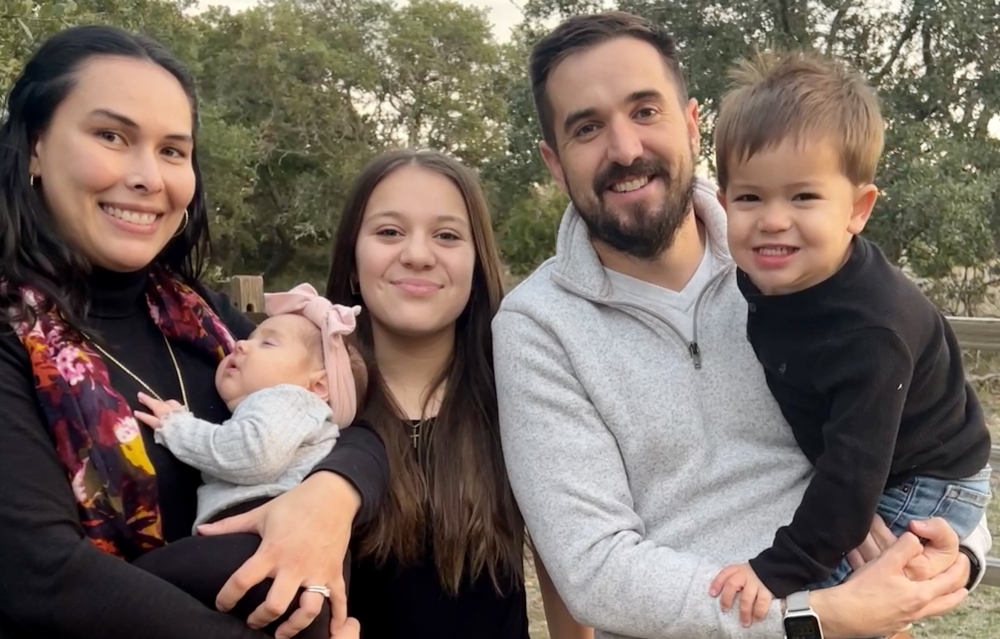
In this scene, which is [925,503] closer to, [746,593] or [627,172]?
[746,593]

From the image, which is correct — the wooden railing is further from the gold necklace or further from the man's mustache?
the gold necklace

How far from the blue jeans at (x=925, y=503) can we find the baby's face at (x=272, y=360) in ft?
4.10

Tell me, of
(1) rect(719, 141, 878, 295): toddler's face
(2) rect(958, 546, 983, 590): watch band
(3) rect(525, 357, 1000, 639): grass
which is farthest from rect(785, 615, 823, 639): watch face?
(3) rect(525, 357, 1000, 639): grass

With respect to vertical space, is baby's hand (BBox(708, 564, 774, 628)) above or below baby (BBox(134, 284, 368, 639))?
below

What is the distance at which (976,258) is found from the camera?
827cm

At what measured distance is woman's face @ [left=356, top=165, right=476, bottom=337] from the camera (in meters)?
2.25

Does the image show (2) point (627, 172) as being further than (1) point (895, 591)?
Yes

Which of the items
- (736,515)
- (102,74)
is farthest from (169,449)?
(736,515)

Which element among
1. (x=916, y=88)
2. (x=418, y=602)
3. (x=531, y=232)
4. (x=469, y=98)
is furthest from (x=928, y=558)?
(x=469, y=98)

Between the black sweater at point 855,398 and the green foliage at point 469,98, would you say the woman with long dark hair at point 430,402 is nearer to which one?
the black sweater at point 855,398

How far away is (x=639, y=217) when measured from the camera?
2018 millimetres

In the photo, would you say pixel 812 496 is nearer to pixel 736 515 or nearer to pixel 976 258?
pixel 736 515

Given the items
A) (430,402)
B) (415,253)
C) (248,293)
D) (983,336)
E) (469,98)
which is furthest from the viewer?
(469,98)

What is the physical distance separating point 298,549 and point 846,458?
107cm
